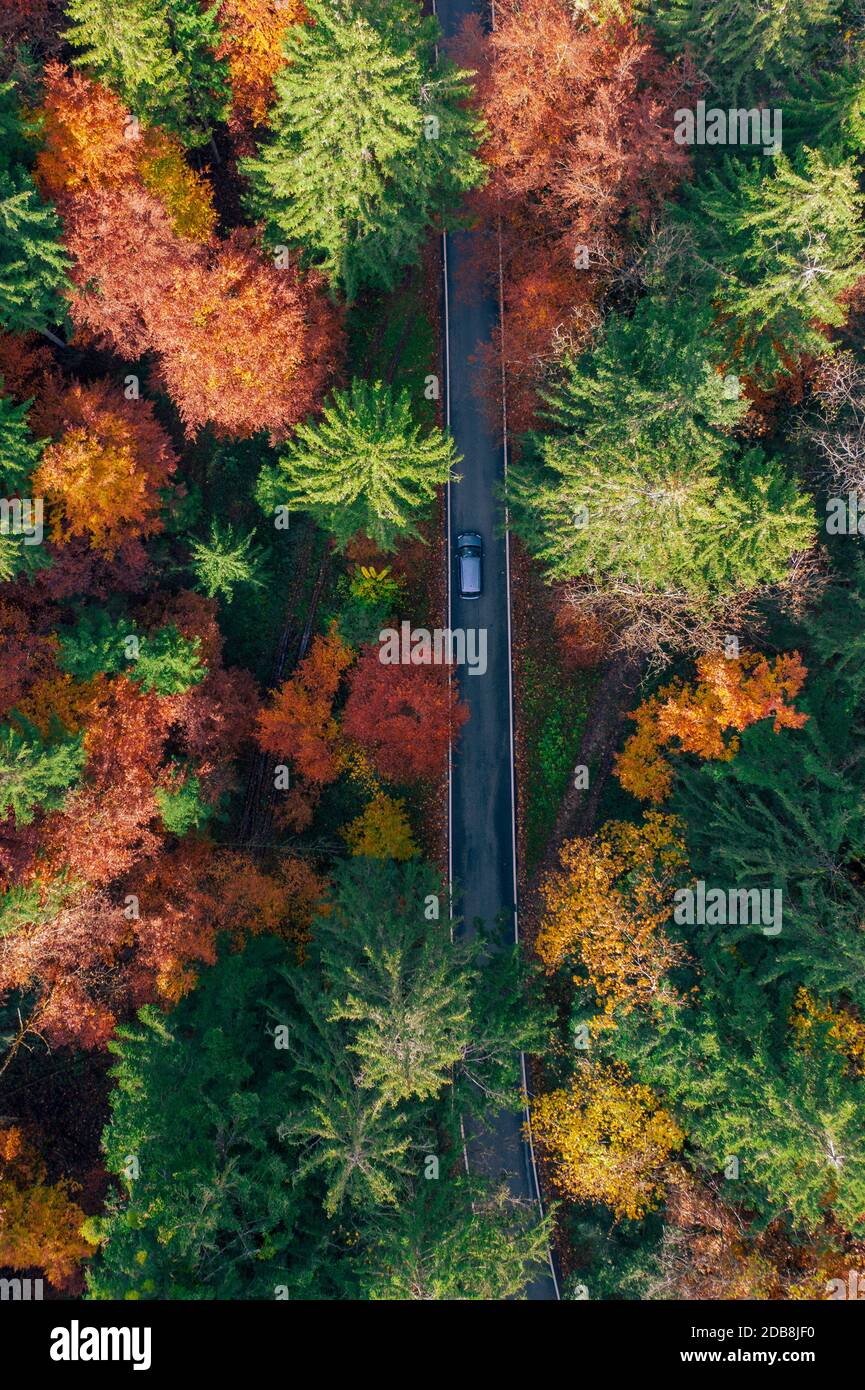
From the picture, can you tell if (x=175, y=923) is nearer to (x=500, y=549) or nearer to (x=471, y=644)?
(x=471, y=644)

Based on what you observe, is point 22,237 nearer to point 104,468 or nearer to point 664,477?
point 104,468

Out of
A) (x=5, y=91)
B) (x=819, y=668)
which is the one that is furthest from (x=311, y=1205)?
(x=5, y=91)

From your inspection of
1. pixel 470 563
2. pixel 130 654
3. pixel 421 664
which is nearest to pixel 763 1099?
pixel 421 664

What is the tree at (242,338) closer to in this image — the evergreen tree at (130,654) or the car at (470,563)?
the evergreen tree at (130,654)

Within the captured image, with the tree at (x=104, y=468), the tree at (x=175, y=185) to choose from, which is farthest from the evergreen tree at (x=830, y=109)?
the tree at (x=104, y=468)

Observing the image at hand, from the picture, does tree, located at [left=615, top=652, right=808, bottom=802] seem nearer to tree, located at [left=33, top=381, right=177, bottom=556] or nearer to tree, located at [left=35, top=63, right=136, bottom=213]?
tree, located at [left=33, top=381, right=177, bottom=556]
